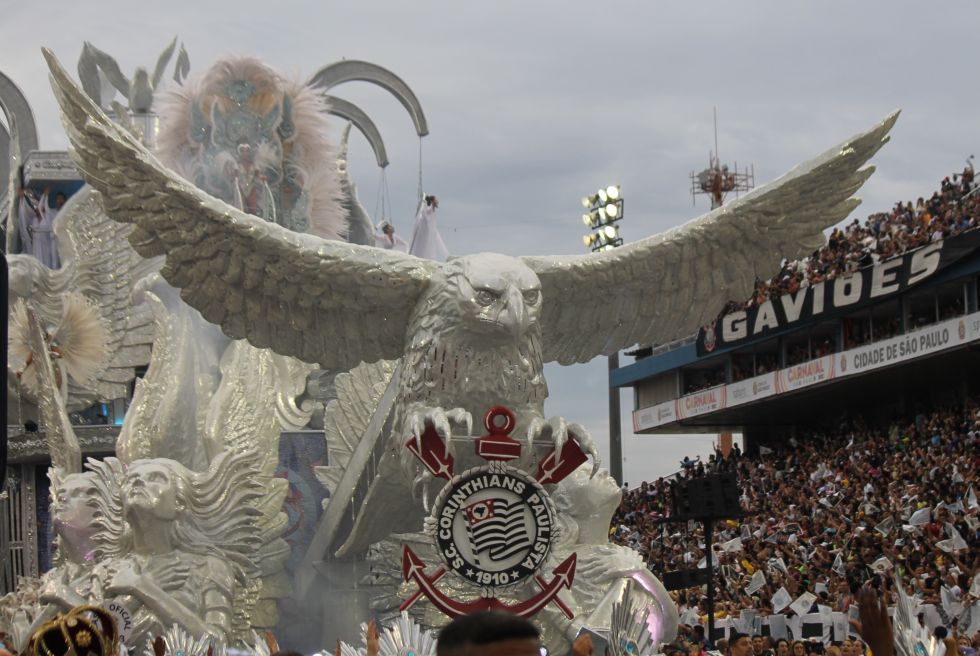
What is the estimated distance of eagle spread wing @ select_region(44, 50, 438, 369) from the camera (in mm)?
8875

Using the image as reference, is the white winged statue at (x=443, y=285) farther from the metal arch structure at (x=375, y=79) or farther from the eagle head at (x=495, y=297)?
the metal arch structure at (x=375, y=79)

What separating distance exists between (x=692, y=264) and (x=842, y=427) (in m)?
18.9

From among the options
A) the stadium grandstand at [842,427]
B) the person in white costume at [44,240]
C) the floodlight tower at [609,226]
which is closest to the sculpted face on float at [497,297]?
the stadium grandstand at [842,427]

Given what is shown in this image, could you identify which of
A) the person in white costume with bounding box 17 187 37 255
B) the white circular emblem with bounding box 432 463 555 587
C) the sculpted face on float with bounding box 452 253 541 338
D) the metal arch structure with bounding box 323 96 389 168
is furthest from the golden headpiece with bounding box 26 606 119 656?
the person in white costume with bounding box 17 187 37 255

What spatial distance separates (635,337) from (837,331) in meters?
19.5

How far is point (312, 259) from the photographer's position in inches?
357

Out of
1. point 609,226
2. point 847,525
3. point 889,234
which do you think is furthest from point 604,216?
point 847,525

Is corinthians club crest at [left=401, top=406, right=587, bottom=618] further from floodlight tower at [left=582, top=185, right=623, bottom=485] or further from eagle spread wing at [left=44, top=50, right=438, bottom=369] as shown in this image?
floodlight tower at [left=582, top=185, right=623, bottom=485]

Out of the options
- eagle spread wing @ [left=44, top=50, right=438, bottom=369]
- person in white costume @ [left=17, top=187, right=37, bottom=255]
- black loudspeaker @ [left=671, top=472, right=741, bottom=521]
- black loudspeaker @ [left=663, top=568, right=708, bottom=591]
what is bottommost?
black loudspeaker @ [left=663, top=568, right=708, bottom=591]

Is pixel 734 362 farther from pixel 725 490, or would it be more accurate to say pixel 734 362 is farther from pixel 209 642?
→ pixel 209 642

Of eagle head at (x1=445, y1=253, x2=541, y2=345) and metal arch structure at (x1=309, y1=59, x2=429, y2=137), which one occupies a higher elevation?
metal arch structure at (x1=309, y1=59, x2=429, y2=137)

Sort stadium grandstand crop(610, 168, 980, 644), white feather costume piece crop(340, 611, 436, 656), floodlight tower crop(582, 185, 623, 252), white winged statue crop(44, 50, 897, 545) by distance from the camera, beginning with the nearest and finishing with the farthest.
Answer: white feather costume piece crop(340, 611, 436, 656) → white winged statue crop(44, 50, 897, 545) → stadium grandstand crop(610, 168, 980, 644) → floodlight tower crop(582, 185, 623, 252)

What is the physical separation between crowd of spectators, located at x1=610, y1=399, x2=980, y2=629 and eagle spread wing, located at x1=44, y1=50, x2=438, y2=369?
510 centimetres

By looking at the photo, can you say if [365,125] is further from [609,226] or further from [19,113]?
[609,226]
